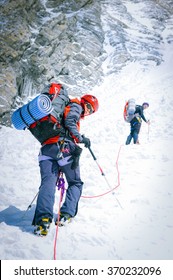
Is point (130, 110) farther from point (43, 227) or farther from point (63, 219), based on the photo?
point (43, 227)

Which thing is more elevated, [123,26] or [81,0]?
[81,0]

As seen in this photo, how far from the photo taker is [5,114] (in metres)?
22.8

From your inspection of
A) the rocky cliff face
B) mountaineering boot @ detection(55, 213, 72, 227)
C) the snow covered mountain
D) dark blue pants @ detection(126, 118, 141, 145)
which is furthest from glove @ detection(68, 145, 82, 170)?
the rocky cliff face

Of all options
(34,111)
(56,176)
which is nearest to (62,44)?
(34,111)

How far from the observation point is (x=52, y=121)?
185 inches

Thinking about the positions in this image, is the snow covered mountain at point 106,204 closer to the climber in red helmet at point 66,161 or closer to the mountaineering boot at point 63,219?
the mountaineering boot at point 63,219

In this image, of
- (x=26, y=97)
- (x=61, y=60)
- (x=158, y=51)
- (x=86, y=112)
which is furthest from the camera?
(x=158, y=51)

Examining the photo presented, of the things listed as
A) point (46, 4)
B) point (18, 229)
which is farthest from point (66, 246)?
point (46, 4)

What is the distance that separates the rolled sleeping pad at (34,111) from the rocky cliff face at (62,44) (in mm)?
18087

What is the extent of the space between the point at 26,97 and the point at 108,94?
32.2ft

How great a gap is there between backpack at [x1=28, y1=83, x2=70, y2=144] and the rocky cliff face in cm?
1825

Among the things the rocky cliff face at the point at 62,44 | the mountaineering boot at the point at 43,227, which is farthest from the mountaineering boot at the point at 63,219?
the rocky cliff face at the point at 62,44

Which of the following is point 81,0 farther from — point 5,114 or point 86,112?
point 86,112

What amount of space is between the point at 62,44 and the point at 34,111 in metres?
30.4
